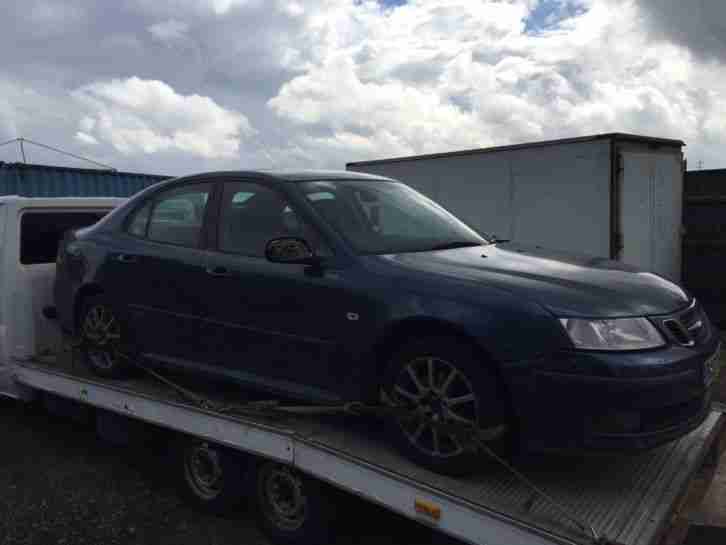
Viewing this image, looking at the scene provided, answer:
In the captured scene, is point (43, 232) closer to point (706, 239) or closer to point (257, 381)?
point (257, 381)

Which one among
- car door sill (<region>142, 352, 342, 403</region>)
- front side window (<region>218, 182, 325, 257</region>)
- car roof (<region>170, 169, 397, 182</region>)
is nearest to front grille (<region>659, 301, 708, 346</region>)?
car door sill (<region>142, 352, 342, 403</region>)

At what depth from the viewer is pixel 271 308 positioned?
142 inches

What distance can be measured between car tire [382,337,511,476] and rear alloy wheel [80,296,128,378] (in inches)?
82.5

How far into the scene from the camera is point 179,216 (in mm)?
4320

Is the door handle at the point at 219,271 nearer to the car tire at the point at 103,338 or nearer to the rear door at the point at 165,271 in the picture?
the rear door at the point at 165,271

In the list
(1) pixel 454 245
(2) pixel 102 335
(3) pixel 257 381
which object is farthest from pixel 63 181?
(1) pixel 454 245

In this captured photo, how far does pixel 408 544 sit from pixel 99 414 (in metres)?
2.24

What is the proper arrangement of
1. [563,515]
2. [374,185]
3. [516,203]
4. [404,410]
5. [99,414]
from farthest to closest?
[516,203] → [99,414] → [374,185] → [404,410] → [563,515]

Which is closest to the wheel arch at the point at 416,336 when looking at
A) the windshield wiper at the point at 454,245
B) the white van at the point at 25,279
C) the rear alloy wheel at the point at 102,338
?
the windshield wiper at the point at 454,245

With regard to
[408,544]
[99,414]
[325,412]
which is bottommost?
[408,544]

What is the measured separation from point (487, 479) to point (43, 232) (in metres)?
4.10

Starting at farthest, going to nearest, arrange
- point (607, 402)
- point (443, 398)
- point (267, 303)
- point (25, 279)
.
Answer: point (25, 279)
point (267, 303)
point (443, 398)
point (607, 402)

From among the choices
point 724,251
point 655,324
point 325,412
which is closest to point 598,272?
point 655,324

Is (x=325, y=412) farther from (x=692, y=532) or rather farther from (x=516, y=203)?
(x=516, y=203)
